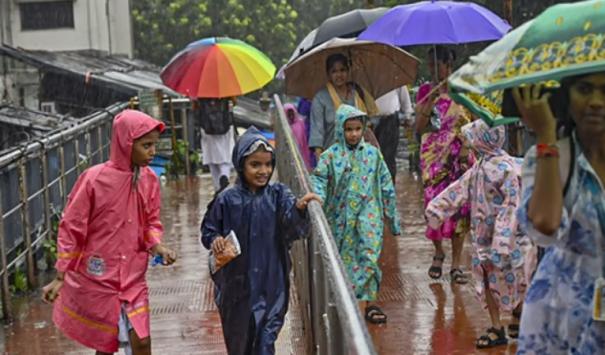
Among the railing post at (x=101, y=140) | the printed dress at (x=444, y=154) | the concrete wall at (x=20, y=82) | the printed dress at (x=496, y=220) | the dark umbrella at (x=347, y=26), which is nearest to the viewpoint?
the printed dress at (x=496, y=220)

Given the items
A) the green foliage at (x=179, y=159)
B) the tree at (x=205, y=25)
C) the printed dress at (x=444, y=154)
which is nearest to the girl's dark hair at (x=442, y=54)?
the printed dress at (x=444, y=154)

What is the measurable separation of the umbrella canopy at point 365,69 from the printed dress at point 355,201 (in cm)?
246

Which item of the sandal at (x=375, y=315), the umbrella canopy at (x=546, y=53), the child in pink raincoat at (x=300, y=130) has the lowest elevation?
the sandal at (x=375, y=315)

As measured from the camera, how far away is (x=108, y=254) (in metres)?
5.59

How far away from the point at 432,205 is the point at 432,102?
→ 1.05m

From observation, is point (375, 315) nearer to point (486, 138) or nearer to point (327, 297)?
point (486, 138)

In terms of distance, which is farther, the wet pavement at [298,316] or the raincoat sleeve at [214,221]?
the wet pavement at [298,316]

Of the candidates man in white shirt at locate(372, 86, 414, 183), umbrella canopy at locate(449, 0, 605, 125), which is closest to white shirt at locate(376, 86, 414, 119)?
man in white shirt at locate(372, 86, 414, 183)

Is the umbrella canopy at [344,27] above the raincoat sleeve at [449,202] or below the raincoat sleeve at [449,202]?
above

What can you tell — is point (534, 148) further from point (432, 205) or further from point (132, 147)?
point (432, 205)

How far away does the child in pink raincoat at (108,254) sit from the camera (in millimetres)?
5539

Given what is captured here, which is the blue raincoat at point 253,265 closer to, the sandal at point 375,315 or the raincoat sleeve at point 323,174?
the raincoat sleeve at point 323,174

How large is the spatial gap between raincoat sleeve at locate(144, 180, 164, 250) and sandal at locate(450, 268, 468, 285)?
312 centimetres

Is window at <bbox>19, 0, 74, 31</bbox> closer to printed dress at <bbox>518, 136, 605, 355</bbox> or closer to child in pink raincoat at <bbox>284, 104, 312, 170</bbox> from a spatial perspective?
child in pink raincoat at <bbox>284, 104, 312, 170</bbox>
